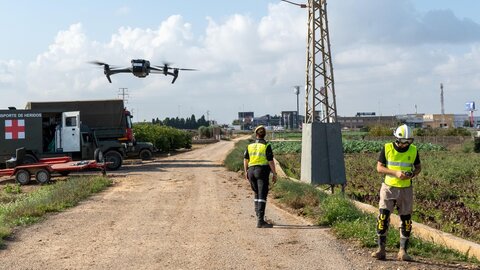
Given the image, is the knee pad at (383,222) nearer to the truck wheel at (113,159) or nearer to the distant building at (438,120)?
the truck wheel at (113,159)

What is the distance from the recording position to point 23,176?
72.5 feet

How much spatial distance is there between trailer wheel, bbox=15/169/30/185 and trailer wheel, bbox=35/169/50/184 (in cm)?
45

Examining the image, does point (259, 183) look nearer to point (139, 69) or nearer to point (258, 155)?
point (258, 155)

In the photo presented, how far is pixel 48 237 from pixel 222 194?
713 centimetres

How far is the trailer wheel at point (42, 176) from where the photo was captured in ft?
71.8

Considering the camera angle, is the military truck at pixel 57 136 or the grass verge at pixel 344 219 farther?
the military truck at pixel 57 136

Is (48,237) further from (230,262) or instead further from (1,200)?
(1,200)

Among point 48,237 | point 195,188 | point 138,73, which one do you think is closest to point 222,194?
point 195,188

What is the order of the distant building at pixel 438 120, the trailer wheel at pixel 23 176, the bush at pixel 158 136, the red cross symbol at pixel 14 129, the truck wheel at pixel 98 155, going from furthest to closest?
the distant building at pixel 438 120, the bush at pixel 158 136, the red cross symbol at pixel 14 129, the truck wheel at pixel 98 155, the trailer wheel at pixel 23 176

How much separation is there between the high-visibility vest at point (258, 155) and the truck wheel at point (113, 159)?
18.0 metres

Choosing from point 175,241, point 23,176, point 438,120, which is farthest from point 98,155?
point 438,120

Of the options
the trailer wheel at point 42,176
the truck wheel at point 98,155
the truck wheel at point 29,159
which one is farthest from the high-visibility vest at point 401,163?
the truck wheel at point 29,159

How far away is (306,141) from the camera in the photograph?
17.1 meters

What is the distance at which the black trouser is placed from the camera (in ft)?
35.9
